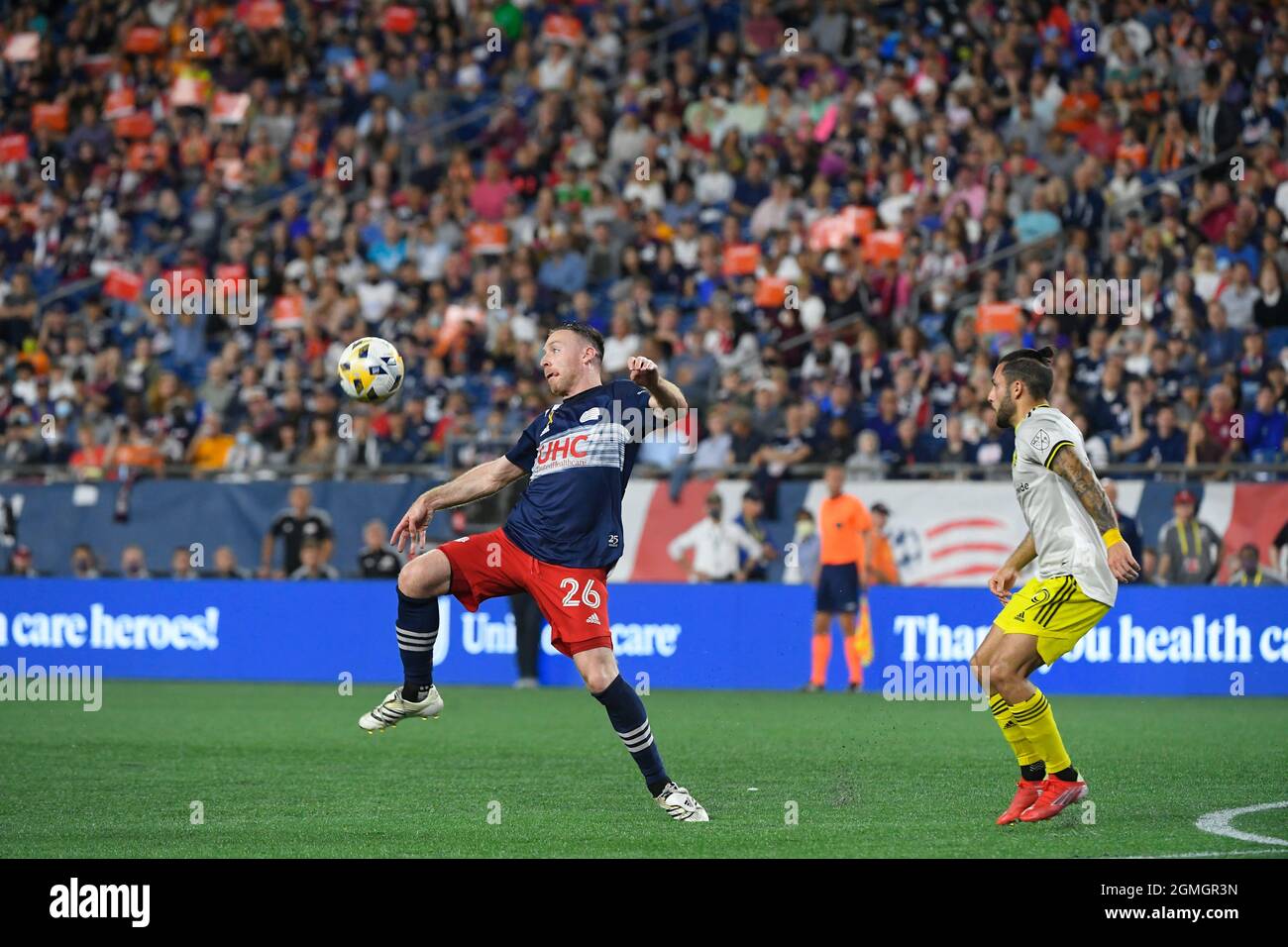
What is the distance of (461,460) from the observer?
69.8ft

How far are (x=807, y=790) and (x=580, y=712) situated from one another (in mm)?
6165

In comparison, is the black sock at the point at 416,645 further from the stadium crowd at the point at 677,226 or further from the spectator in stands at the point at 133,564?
the spectator in stands at the point at 133,564

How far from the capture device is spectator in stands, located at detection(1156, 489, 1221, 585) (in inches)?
752

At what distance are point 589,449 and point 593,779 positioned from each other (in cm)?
253

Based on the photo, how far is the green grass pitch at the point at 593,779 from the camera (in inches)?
332

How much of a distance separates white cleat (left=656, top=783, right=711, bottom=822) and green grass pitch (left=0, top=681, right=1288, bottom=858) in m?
0.08

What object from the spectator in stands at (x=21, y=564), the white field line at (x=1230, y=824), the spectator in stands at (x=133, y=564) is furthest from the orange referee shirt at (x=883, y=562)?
the white field line at (x=1230, y=824)

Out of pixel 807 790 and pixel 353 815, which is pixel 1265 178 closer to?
pixel 807 790

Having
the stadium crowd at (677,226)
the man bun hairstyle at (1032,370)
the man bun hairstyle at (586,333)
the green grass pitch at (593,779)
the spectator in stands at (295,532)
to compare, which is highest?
the stadium crowd at (677,226)

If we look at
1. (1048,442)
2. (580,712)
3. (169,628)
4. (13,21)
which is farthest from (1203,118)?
(13,21)

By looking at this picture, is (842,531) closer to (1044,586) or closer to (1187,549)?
(1187,549)

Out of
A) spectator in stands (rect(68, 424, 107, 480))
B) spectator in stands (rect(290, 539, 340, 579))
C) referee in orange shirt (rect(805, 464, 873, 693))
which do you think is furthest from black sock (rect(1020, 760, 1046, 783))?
spectator in stands (rect(68, 424, 107, 480))

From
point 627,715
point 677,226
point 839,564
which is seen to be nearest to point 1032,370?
point 627,715

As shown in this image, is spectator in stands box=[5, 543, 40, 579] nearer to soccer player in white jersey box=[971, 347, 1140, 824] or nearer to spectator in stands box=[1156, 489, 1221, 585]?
spectator in stands box=[1156, 489, 1221, 585]
